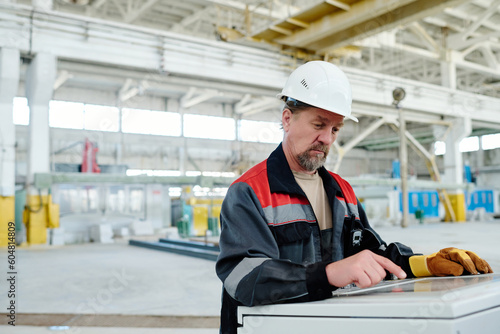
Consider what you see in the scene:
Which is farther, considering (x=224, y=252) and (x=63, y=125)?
(x=63, y=125)

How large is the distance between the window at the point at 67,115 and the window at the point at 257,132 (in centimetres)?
873

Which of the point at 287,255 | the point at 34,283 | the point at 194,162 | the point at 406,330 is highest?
the point at 194,162

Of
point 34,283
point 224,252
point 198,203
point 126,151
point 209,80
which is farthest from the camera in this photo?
point 126,151

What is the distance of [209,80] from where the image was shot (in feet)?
38.5

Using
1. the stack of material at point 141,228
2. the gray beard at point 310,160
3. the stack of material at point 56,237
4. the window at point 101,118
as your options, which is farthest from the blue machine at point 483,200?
the gray beard at point 310,160

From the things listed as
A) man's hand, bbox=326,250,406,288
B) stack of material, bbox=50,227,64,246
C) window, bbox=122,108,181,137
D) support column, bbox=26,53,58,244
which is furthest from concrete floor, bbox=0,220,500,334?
window, bbox=122,108,181,137

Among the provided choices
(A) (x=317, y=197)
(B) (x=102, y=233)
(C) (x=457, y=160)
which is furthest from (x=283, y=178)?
(C) (x=457, y=160)

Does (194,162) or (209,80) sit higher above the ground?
(209,80)

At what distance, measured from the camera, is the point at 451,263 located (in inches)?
59.1

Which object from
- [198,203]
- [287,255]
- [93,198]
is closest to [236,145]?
[198,203]

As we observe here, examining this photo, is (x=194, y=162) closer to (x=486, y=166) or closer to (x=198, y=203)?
(x=198, y=203)

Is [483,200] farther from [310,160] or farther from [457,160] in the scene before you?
[310,160]

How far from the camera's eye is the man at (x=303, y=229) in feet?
4.06

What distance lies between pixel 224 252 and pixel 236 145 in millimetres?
21884
